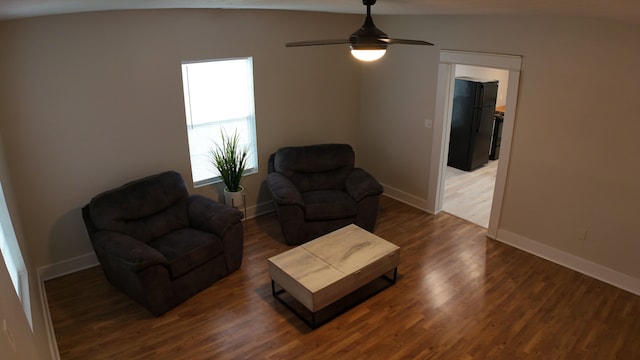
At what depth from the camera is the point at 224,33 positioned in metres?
4.88

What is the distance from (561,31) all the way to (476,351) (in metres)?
3.03

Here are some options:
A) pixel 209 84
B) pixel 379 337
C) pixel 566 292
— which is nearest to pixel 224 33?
pixel 209 84

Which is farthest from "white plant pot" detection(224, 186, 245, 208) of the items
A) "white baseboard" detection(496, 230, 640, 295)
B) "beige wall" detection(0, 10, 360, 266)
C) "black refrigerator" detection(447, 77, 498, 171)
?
"black refrigerator" detection(447, 77, 498, 171)

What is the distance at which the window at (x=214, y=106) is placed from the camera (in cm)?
500

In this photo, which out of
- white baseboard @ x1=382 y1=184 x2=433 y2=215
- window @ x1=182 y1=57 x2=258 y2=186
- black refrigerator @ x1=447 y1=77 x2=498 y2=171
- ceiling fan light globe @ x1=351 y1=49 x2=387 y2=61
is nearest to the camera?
ceiling fan light globe @ x1=351 y1=49 x2=387 y2=61

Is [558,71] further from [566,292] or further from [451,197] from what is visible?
[451,197]

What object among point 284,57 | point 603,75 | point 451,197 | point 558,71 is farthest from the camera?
point 451,197

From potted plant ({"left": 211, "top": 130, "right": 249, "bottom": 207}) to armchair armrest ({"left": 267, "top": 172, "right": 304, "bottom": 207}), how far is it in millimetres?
373

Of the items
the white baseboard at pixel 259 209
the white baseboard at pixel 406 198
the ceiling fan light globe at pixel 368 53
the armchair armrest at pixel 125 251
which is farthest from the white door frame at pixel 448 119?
the armchair armrest at pixel 125 251

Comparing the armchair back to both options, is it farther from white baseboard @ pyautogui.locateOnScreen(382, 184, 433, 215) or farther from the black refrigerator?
the black refrigerator

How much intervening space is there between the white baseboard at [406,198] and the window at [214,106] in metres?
2.11

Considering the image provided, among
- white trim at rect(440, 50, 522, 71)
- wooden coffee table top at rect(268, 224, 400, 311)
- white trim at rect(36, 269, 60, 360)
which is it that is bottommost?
white trim at rect(36, 269, 60, 360)

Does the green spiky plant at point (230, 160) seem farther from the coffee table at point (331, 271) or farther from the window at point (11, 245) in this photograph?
the window at point (11, 245)

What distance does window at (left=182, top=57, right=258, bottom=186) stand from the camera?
5.00 m
